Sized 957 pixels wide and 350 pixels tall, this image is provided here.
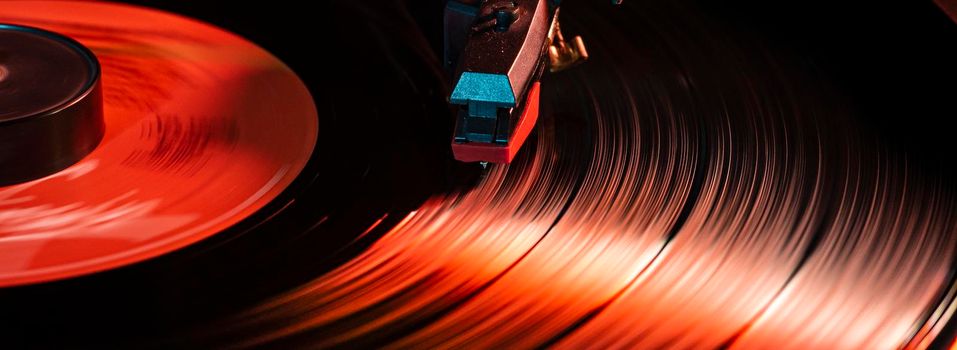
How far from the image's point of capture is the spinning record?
0.94m

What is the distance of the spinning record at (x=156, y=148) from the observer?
0.94 m

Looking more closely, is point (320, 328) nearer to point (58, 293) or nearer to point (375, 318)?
point (375, 318)

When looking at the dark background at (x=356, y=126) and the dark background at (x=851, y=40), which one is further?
the dark background at (x=851, y=40)

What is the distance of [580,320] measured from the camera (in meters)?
0.84

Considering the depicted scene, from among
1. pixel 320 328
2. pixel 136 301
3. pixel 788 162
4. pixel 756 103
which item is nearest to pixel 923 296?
pixel 788 162

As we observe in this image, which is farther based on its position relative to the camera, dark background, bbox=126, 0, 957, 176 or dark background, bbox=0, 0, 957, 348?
dark background, bbox=126, 0, 957, 176

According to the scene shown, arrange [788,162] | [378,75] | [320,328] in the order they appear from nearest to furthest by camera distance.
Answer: [320,328], [788,162], [378,75]

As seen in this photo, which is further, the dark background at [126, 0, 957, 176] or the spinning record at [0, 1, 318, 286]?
the dark background at [126, 0, 957, 176]

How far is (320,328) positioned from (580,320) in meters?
0.17

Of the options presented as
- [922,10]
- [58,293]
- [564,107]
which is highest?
[922,10]

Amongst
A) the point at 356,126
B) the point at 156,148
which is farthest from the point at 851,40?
the point at 156,148

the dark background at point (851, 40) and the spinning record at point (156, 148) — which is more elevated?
the dark background at point (851, 40)

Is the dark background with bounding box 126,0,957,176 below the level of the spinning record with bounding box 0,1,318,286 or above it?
above

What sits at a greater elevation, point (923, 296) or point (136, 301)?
point (923, 296)
